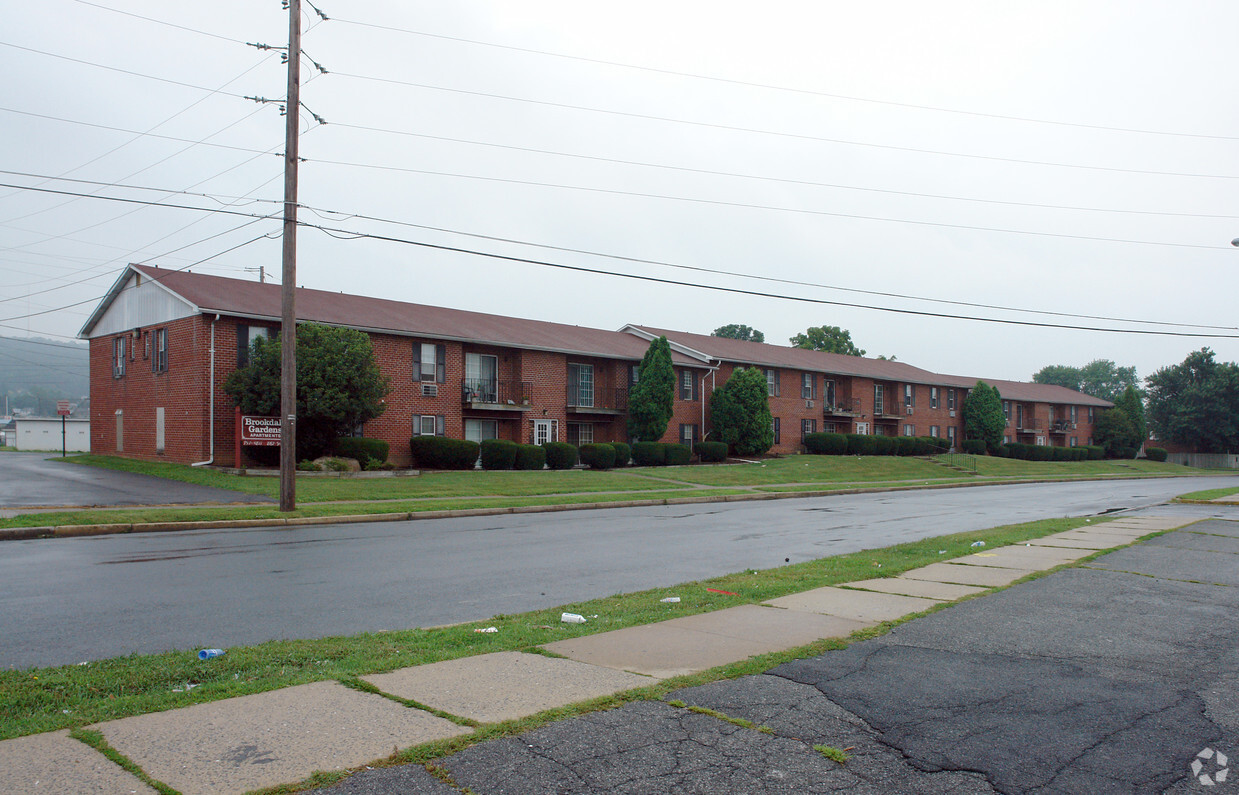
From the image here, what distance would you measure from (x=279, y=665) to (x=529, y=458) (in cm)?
2891

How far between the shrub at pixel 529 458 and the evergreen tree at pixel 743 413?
13.2 meters

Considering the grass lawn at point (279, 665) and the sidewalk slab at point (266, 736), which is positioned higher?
the sidewalk slab at point (266, 736)

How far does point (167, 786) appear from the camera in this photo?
3.70 meters

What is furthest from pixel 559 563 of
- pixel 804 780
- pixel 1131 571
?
pixel 804 780

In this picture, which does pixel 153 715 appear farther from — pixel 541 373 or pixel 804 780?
A: pixel 541 373

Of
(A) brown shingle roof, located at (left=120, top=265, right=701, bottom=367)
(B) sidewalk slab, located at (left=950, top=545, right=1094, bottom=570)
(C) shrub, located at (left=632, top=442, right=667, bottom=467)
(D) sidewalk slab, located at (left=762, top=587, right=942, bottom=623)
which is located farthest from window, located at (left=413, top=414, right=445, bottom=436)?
(D) sidewalk slab, located at (left=762, top=587, right=942, bottom=623)

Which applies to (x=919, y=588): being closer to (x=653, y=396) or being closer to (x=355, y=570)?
(x=355, y=570)

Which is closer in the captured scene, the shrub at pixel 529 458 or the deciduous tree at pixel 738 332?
the shrub at pixel 529 458

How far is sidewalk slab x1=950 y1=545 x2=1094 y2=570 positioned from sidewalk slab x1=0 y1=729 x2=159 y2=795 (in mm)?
9591

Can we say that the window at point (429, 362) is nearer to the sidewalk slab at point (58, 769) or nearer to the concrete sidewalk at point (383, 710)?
the concrete sidewalk at point (383, 710)

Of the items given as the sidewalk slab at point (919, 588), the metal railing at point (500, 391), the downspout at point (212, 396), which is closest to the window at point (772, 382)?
the metal railing at point (500, 391)

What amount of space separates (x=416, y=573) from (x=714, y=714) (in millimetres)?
6818

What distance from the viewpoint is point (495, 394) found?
37.5 m

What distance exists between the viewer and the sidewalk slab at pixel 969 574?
9.38 m
